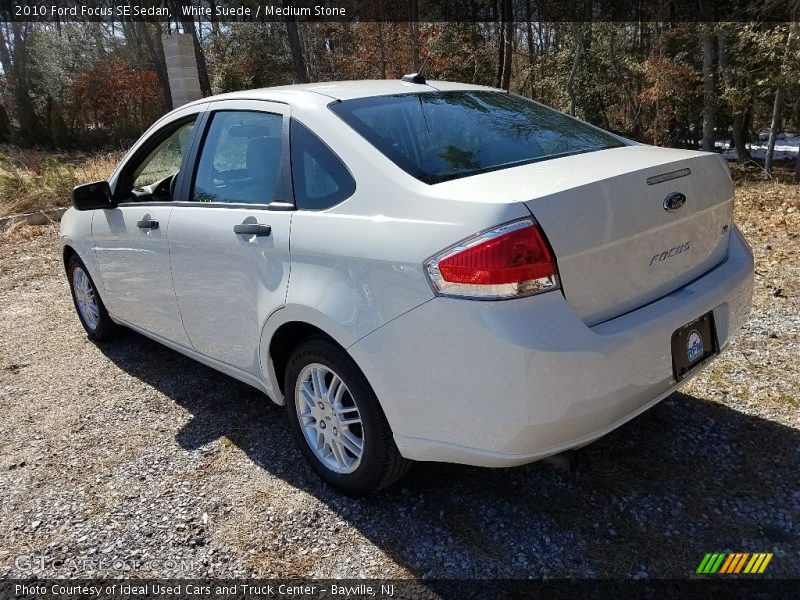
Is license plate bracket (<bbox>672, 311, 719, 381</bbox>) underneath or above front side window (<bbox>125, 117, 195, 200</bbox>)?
underneath

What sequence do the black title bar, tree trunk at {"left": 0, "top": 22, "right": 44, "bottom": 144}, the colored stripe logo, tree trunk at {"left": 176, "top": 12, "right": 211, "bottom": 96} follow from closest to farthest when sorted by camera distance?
the colored stripe logo, the black title bar, tree trunk at {"left": 176, "top": 12, "right": 211, "bottom": 96}, tree trunk at {"left": 0, "top": 22, "right": 44, "bottom": 144}

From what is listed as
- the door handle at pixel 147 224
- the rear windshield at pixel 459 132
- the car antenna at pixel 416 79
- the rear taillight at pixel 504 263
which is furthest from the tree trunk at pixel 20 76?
the rear taillight at pixel 504 263

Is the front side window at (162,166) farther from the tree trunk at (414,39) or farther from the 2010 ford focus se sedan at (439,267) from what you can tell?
Answer: the tree trunk at (414,39)

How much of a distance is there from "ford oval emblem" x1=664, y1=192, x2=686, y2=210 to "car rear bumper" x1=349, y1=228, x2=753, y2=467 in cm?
34

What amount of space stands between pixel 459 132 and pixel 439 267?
36.5 inches

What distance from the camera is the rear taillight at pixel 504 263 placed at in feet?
6.43

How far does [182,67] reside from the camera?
1370 cm

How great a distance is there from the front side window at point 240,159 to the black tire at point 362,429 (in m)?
0.72

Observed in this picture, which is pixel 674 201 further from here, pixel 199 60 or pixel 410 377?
pixel 199 60

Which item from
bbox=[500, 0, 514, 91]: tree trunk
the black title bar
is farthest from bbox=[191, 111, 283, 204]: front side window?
bbox=[500, 0, 514, 91]: tree trunk

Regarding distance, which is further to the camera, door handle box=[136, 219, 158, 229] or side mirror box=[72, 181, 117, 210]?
side mirror box=[72, 181, 117, 210]

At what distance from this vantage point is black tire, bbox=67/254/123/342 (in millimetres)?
4539

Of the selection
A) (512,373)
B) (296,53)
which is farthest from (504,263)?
(296,53)

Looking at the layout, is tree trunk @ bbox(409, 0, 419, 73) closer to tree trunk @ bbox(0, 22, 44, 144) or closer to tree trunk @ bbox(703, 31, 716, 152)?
tree trunk @ bbox(703, 31, 716, 152)
